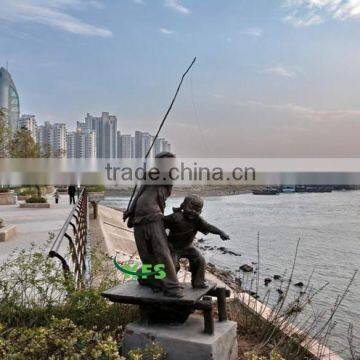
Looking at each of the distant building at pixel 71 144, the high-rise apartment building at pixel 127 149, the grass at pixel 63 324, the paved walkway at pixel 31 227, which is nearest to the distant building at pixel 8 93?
the distant building at pixel 71 144

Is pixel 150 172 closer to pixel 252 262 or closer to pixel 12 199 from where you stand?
pixel 252 262

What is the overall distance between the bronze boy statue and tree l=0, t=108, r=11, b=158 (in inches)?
617

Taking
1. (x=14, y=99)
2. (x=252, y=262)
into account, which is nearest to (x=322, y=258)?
(x=252, y=262)

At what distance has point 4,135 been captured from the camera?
21391mm

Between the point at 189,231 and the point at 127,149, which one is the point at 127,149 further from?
the point at 189,231

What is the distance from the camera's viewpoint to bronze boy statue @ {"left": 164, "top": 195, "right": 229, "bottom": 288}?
14.1 ft

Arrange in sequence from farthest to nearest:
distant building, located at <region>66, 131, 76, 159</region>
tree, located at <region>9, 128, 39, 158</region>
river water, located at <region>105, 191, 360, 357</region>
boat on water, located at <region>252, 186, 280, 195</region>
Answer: boat on water, located at <region>252, 186, 280, 195</region> < distant building, located at <region>66, 131, 76, 159</region> < tree, located at <region>9, 128, 39, 158</region> < river water, located at <region>105, 191, 360, 357</region>

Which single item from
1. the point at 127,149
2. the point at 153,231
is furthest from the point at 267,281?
the point at 153,231

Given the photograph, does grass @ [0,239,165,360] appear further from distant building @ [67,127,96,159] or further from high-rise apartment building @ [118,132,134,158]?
distant building @ [67,127,96,159]

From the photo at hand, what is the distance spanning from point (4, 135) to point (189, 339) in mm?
19793

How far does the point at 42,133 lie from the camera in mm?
56562

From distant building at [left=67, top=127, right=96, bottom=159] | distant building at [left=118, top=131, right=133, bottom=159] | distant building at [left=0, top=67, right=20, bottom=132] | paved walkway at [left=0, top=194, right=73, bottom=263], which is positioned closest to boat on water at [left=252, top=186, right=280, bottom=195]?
distant building at [left=0, top=67, right=20, bottom=132]

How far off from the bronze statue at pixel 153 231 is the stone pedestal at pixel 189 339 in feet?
1.30

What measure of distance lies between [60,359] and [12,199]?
78.2 ft
